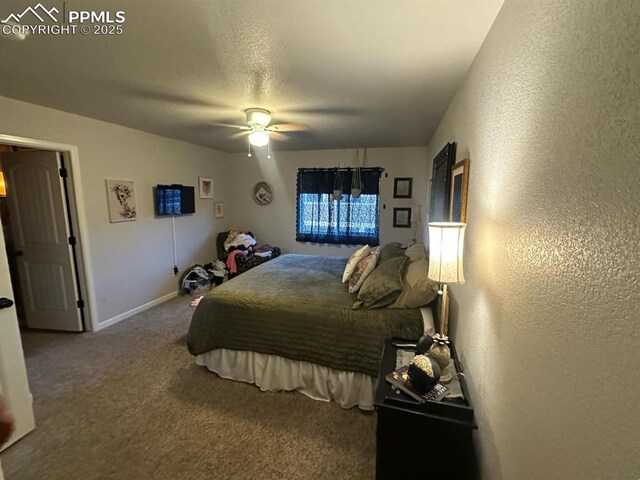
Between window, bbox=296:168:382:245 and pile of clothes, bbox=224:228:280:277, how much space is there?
69cm

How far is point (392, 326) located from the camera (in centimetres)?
205

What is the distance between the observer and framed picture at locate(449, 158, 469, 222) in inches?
A: 67.9

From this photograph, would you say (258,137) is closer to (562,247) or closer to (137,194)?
(137,194)

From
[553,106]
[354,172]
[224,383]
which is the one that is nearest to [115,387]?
[224,383]

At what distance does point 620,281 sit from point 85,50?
2.49 meters

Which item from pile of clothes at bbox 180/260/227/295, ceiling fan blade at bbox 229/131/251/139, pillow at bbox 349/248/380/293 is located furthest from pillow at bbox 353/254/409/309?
pile of clothes at bbox 180/260/227/295

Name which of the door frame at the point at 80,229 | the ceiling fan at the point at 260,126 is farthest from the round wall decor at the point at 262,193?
the door frame at the point at 80,229

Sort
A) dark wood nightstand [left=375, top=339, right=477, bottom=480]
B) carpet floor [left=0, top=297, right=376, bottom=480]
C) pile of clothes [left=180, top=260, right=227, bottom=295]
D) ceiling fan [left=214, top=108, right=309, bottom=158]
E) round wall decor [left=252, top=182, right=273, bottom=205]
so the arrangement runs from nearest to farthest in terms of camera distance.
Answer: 1. dark wood nightstand [left=375, top=339, right=477, bottom=480]
2. carpet floor [left=0, top=297, right=376, bottom=480]
3. ceiling fan [left=214, top=108, right=309, bottom=158]
4. pile of clothes [left=180, top=260, right=227, bottom=295]
5. round wall decor [left=252, top=182, right=273, bottom=205]

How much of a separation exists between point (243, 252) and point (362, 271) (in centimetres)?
288

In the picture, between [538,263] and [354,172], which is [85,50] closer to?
[538,263]

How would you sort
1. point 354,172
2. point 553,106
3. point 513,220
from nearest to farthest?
1. point 553,106
2. point 513,220
3. point 354,172

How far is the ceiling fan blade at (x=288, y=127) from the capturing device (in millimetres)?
3252

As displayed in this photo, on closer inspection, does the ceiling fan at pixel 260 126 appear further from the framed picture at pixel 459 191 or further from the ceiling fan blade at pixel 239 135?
the framed picture at pixel 459 191

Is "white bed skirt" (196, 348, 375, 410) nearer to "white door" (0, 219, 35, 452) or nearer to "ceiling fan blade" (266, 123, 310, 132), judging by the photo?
"white door" (0, 219, 35, 452)
